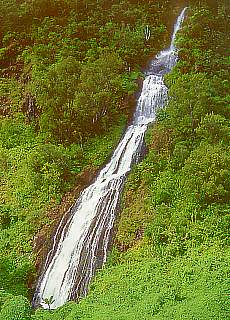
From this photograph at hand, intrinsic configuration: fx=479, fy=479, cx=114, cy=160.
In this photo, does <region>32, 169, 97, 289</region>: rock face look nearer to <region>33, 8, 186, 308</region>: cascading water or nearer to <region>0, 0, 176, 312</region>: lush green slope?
<region>0, 0, 176, 312</region>: lush green slope

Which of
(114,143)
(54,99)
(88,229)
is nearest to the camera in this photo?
(88,229)

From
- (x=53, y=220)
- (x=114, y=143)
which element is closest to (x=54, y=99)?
(x=114, y=143)

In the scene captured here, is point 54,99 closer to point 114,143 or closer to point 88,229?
point 114,143

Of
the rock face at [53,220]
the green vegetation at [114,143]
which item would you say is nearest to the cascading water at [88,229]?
the rock face at [53,220]

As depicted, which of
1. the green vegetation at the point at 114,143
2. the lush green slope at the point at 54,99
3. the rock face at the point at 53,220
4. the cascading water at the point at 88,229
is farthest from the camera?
the lush green slope at the point at 54,99

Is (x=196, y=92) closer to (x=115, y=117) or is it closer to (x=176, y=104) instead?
(x=176, y=104)

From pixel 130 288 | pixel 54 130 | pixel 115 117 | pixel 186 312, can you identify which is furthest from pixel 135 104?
pixel 186 312

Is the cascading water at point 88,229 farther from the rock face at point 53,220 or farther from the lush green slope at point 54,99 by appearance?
the lush green slope at point 54,99
